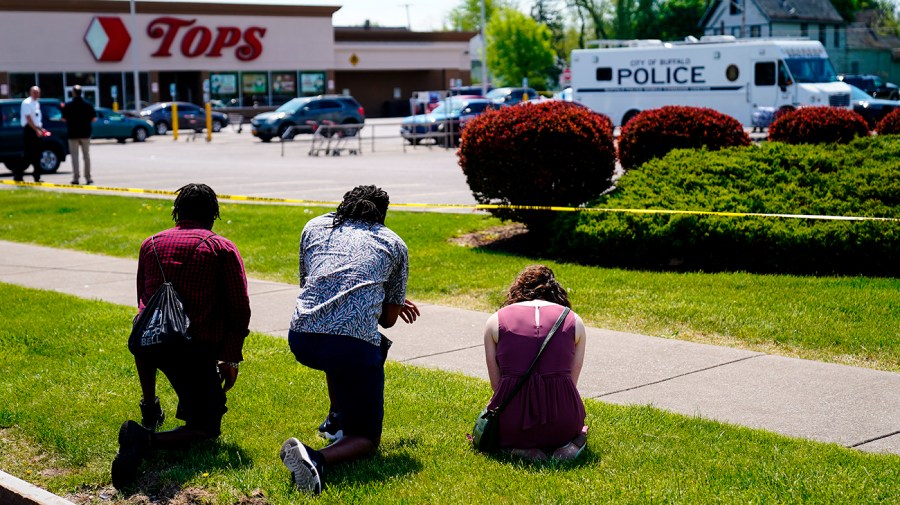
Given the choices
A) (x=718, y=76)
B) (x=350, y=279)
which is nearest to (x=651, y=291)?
(x=350, y=279)

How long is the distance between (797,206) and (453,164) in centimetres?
1641

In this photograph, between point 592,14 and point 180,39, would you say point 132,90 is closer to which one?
point 180,39

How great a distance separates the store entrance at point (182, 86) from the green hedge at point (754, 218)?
176ft

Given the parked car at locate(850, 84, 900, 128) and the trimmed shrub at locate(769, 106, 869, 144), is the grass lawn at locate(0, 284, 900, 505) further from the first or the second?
the parked car at locate(850, 84, 900, 128)

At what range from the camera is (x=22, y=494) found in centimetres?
519

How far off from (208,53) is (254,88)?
142 inches

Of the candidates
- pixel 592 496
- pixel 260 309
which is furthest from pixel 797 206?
pixel 592 496

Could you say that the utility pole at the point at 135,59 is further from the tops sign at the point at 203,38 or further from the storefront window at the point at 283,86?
the storefront window at the point at 283,86

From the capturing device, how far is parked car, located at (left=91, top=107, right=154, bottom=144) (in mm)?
40719

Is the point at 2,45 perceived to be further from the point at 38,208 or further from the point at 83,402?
the point at 83,402

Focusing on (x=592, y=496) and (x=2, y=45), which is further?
(x=2, y=45)

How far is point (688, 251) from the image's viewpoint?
34.8 ft

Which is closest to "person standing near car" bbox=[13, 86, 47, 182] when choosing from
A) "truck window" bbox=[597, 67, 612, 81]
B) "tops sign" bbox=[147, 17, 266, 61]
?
"truck window" bbox=[597, 67, 612, 81]

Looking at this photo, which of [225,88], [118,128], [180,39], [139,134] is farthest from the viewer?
[225,88]
